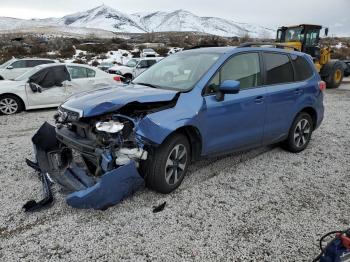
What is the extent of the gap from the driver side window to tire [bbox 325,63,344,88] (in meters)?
12.6

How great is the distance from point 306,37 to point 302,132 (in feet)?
38.8

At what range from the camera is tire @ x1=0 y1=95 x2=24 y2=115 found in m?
9.50

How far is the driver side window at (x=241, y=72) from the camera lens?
4555mm

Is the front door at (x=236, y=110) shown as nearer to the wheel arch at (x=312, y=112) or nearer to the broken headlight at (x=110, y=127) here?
the broken headlight at (x=110, y=127)

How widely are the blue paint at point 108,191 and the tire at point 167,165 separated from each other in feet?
0.74

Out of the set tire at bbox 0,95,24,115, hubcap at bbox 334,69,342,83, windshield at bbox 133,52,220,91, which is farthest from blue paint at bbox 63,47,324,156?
hubcap at bbox 334,69,342,83

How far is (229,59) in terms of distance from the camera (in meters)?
4.75

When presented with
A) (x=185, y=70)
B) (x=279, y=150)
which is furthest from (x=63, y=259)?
(x=279, y=150)

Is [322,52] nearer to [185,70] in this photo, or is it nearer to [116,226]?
[185,70]

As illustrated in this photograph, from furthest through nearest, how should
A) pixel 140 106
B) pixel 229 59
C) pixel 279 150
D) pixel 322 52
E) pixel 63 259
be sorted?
1. pixel 322 52
2. pixel 279 150
3. pixel 229 59
4. pixel 140 106
5. pixel 63 259

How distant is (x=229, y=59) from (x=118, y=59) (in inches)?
1156

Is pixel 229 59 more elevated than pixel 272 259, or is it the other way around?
pixel 229 59

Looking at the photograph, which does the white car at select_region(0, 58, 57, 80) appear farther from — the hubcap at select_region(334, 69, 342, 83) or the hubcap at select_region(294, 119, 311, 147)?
the hubcap at select_region(334, 69, 342, 83)

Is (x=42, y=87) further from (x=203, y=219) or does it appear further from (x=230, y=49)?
(x=203, y=219)
